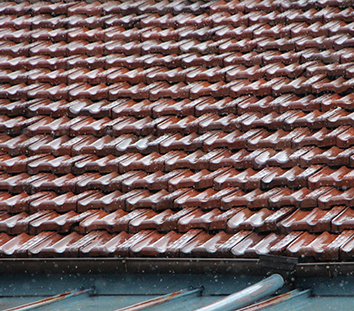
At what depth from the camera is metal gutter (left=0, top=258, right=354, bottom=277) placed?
12.8 ft

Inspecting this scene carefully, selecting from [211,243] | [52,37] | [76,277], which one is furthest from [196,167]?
[52,37]

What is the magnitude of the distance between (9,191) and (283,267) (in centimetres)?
254

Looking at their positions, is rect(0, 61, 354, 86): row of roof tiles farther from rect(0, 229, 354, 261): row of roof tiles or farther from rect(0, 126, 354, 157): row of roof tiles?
rect(0, 229, 354, 261): row of roof tiles

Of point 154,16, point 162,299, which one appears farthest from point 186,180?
point 154,16

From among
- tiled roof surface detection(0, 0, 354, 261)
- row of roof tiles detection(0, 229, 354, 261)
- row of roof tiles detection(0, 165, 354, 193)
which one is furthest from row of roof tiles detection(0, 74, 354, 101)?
row of roof tiles detection(0, 229, 354, 261)

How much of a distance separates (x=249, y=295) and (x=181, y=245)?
784 mm

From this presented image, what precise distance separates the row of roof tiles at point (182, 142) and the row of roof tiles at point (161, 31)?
1386 mm

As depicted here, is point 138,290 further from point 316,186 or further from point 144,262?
point 316,186

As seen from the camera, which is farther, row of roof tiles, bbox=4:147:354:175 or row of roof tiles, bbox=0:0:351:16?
row of roof tiles, bbox=0:0:351:16

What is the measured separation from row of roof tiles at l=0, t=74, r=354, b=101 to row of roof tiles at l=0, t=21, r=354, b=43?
27.1 inches

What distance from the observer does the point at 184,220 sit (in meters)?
4.52

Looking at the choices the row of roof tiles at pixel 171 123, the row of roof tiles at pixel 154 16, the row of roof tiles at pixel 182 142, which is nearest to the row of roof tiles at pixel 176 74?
the row of roof tiles at pixel 171 123

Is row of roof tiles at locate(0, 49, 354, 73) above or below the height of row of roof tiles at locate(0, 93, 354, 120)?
above

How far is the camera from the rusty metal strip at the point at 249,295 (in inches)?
137
